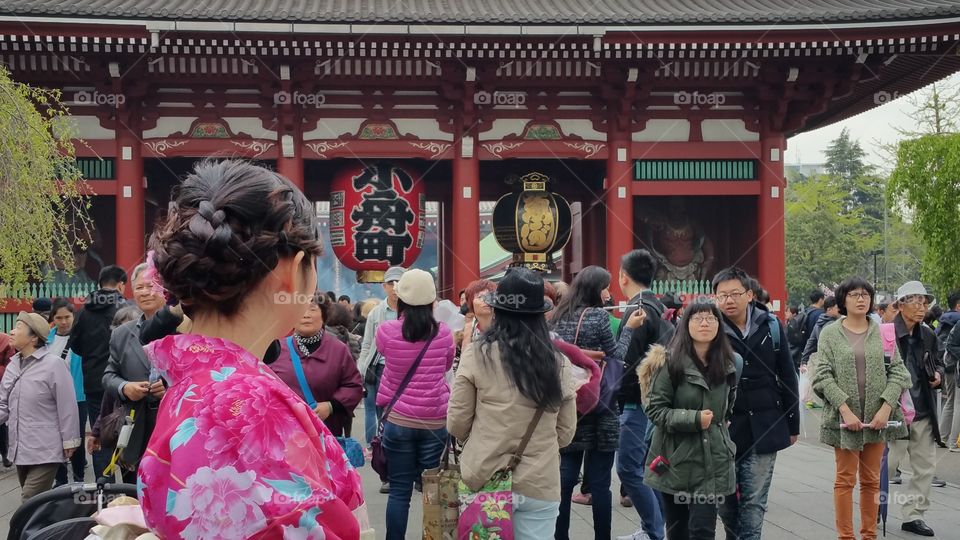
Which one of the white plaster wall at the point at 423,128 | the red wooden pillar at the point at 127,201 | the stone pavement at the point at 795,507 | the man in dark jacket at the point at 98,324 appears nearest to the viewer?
the stone pavement at the point at 795,507

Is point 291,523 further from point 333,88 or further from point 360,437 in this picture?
point 333,88

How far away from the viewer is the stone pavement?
635 centimetres

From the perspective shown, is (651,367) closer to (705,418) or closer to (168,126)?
(705,418)

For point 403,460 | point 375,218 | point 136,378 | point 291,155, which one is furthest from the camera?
point 375,218

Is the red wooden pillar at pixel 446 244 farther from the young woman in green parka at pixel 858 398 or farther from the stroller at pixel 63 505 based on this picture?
the stroller at pixel 63 505

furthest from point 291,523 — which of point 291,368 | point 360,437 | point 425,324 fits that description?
point 360,437

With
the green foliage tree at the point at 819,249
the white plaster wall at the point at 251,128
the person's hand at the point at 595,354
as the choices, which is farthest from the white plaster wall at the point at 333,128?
the green foliage tree at the point at 819,249

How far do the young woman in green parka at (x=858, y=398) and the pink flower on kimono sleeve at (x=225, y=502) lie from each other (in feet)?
16.4

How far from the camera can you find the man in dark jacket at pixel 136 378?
15.2 ft

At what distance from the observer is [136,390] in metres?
4.73

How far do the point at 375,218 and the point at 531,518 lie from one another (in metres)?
10.4

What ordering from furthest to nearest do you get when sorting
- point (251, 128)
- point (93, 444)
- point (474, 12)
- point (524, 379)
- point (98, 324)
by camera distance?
point (251, 128), point (474, 12), point (98, 324), point (93, 444), point (524, 379)

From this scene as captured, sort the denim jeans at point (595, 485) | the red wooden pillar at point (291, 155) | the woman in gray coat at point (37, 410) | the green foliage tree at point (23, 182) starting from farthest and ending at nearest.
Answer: the red wooden pillar at point (291, 155) < the green foliage tree at point (23, 182) < the woman in gray coat at point (37, 410) < the denim jeans at point (595, 485)

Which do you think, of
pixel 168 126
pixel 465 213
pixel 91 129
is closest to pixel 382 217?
pixel 465 213
